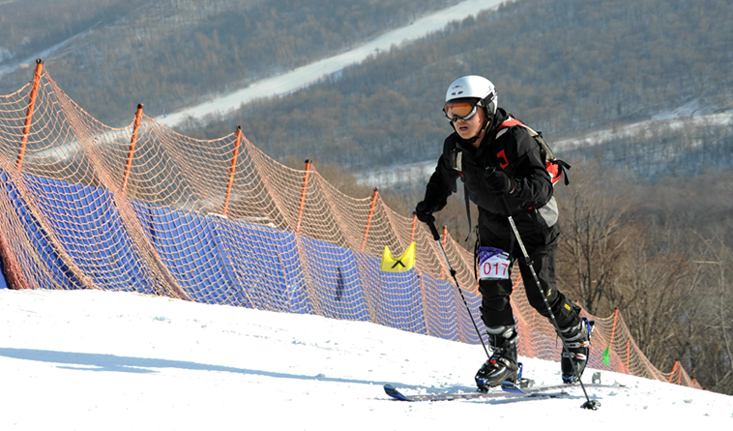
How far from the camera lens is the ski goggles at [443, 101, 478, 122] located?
3.68 meters

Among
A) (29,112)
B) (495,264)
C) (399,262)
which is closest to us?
(495,264)

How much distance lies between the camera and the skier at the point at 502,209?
3.62 metres

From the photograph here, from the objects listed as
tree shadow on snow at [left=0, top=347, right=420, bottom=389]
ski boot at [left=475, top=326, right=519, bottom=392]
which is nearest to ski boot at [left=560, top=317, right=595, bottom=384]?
ski boot at [left=475, top=326, right=519, bottom=392]

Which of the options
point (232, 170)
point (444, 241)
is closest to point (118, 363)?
point (232, 170)

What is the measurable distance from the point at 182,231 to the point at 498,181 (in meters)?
4.73

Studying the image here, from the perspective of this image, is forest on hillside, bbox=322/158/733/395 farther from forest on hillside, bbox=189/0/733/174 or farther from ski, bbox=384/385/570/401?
forest on hillside, bbox=189/0/733/174

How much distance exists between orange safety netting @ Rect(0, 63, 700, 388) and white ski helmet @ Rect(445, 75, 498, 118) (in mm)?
3808

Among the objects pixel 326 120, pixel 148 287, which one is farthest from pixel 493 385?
pixel 326 120

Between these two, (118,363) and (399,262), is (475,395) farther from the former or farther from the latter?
(399,262)

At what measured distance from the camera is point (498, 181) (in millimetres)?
3354

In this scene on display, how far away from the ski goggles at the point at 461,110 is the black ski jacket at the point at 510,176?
0.47ft

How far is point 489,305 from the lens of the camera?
3.95 m

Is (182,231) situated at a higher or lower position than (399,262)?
higher

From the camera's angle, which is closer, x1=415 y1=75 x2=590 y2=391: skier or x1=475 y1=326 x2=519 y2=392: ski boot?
x1=415 y1=75 x2=590 y2=391: skier
